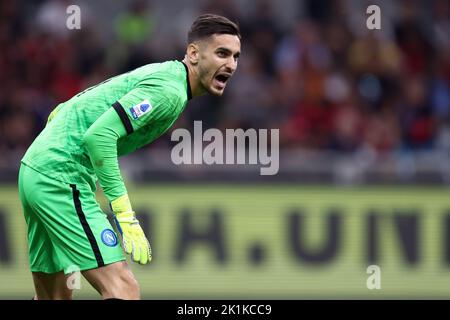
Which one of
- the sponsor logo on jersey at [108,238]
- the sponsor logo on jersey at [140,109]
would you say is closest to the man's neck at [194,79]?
the sponsor logo on jersey at [140,109]

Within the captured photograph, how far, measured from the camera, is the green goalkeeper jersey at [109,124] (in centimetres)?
576

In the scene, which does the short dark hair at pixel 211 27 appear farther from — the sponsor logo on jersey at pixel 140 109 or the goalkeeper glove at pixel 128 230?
the goalkeeper glove at pixel 128 230

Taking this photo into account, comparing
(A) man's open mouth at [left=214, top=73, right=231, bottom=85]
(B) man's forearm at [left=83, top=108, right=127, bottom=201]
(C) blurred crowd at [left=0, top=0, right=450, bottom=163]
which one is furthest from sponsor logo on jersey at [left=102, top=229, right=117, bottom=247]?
(C) blurred crowd at [left=0, top=0, right=450, bottom=163]

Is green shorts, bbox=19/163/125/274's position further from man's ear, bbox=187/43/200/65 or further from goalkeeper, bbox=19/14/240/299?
man's ear, bbox=187/43/200/65

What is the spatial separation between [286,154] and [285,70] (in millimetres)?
1572

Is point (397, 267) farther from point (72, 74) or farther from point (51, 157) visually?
point (51, 157)

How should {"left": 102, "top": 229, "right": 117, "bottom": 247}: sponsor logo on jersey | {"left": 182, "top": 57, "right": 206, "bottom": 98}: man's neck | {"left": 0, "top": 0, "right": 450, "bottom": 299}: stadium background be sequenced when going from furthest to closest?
1. {"left": 0, "top": 0, "right": 450, "bottom": 299}: stadium background
2. {"left": 182, "top": 57, "right": 206, "bottom": 98}: man's neck
3. {"left": 102, "top": 229, "right": 117, "bottom": 247}: sponsor logo on jersey

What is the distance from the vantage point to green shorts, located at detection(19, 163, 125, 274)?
5.81 meters

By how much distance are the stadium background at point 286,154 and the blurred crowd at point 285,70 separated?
0.02 metres

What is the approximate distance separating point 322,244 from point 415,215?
101 cm

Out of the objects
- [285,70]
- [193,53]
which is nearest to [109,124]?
[193,53]

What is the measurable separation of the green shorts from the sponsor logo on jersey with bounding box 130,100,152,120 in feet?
1.77

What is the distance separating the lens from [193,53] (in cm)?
620
